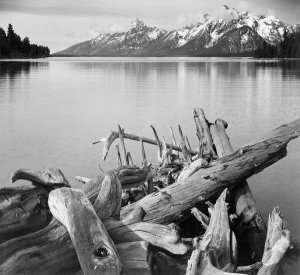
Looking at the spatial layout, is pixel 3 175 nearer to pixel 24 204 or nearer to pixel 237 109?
pixel 24 204

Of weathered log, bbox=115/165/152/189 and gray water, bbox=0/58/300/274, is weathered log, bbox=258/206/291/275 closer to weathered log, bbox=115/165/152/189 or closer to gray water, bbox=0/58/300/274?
gray water, bbox=0/58/300/274

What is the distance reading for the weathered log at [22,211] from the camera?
601 cm

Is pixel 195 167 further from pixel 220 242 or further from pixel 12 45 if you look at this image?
pixel 12 45

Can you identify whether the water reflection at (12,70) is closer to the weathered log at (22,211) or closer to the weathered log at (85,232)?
the weathered log at (22,211)

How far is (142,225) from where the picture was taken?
571cm

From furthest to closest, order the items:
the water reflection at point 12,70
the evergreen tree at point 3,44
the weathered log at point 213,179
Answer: the evergreen tree at point 3,44, the water reflection at point 12,70, the weathered log at point 213,179

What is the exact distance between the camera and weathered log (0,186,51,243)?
601cm

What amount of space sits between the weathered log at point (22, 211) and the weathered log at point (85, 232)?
2.12 ft

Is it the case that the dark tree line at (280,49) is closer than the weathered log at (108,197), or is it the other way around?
the weathered log at (108,197)

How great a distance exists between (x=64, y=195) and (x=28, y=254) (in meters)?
0.64

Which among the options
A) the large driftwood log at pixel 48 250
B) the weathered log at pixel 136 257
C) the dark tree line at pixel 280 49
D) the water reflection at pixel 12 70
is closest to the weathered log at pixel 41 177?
the large driftwood log at pixel 48 250

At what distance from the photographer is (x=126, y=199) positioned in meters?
7.78

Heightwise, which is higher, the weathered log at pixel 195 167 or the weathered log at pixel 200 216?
the weathered log at pixel 195 167

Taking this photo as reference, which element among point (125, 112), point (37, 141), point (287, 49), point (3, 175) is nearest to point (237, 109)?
point (125, 112)
